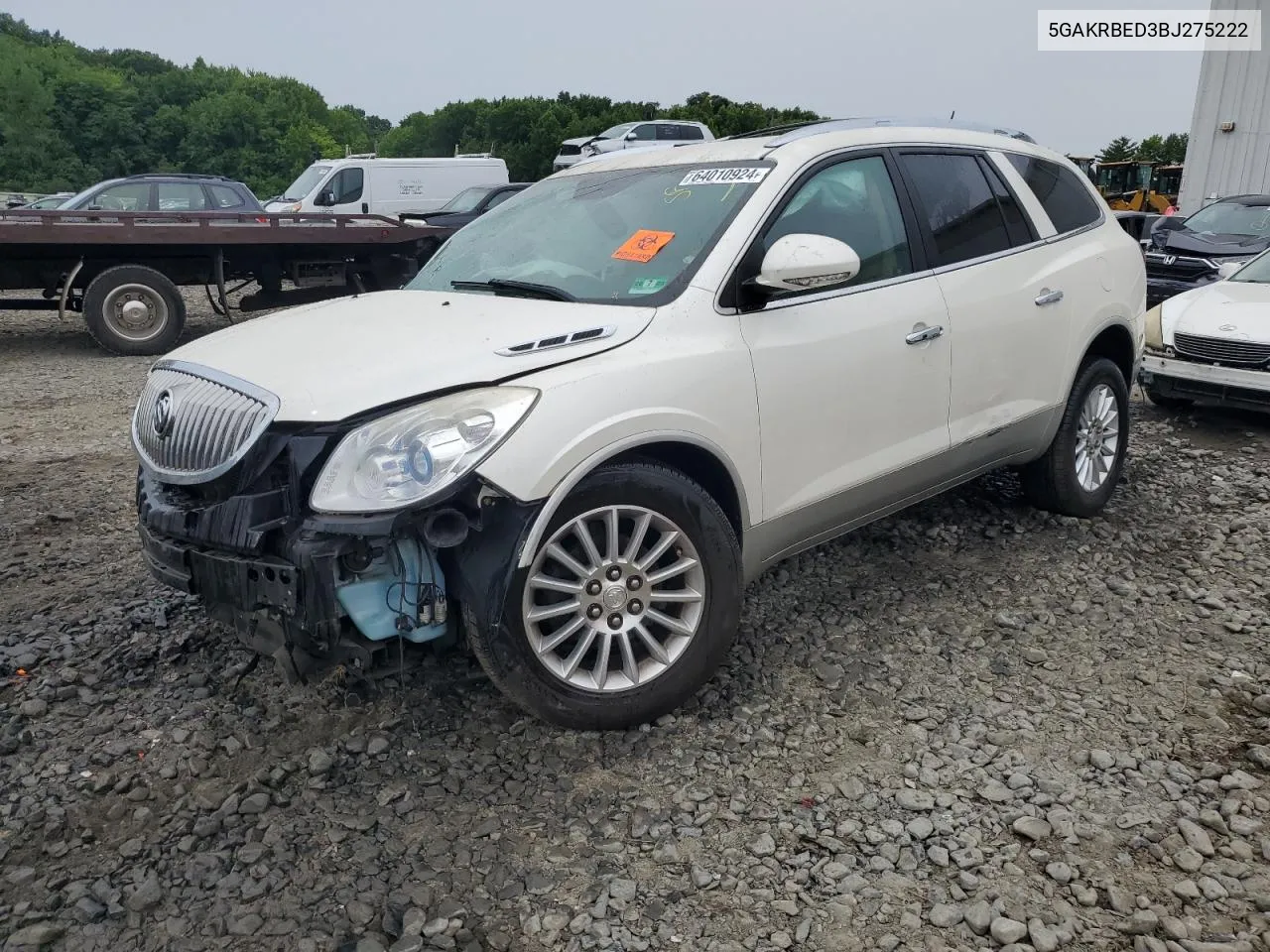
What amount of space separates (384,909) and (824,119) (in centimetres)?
347

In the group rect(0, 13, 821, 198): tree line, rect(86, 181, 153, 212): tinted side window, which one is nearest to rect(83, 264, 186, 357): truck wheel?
rect(86, 181, 153, 212): tinted side window

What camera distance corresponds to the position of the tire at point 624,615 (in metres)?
2.83

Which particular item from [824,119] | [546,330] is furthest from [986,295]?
[546,330]

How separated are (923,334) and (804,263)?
832 millimetres

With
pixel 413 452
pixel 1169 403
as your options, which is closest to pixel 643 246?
pixel 413 452

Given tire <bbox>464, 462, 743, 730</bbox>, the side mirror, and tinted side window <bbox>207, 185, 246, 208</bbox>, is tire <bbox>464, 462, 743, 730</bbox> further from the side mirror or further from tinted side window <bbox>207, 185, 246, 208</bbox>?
tinted side window <bbox>207, 185, 246, 208</bbox>

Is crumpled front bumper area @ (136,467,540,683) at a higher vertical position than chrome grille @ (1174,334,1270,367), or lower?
higher

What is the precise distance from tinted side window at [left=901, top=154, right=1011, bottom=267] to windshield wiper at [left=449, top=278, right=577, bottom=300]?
61.6 inches

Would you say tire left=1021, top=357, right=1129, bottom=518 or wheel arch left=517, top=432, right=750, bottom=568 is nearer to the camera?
wheel arch left=517, top=432, right=750, bottom=568

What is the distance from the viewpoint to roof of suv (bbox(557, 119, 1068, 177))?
12.1 feet

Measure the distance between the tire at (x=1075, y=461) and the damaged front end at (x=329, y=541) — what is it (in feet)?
9.96

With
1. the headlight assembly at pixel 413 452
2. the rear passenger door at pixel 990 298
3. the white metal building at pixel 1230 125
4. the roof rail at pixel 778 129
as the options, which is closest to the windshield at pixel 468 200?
the roof rail at pixel 778 129

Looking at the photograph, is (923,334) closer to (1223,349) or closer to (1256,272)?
(1223,349)

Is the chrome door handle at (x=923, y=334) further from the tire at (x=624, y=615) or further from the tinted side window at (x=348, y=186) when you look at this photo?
the tinted side window at (x=348, y=186)
